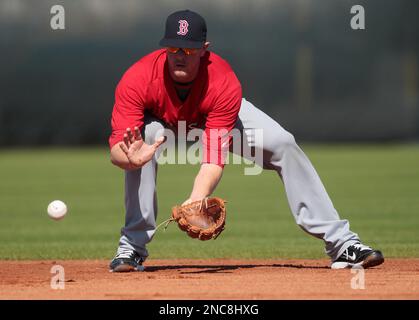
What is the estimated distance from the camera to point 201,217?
5730 millimetres

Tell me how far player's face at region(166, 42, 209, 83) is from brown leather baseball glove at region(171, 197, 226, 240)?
0.79 meters

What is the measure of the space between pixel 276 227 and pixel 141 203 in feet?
13.5

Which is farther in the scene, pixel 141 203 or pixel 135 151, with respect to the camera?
pixel 141 203

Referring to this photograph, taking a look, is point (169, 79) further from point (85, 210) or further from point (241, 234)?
point (85, 210)

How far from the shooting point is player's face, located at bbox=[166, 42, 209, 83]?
584 centimetres

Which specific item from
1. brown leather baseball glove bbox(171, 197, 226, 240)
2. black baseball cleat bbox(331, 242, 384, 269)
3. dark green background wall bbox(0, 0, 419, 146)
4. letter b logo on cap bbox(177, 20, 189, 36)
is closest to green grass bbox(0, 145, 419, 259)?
black baseball cleat bbox(331, 242, 384, 269)

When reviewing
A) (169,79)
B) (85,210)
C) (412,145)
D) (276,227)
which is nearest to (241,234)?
(276,227)

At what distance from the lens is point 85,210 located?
1206 centimetres

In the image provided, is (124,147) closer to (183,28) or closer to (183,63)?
(183,63)

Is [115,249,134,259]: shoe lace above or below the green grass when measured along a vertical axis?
above

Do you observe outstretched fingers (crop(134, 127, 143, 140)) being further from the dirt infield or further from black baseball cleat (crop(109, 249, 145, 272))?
black baseball cleat (crop(109, 249, 145, 272))

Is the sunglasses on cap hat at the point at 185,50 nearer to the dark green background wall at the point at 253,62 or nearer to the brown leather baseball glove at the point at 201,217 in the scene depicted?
the brown leather baseball glove at the point at 201,217
